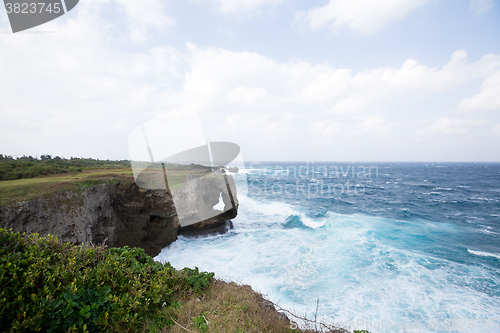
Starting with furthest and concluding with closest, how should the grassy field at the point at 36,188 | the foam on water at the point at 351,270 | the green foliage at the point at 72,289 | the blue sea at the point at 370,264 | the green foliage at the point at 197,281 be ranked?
the grassy field at the point at 36,188
the foam on water at the point at 351,270
the blue sea at the point at 370,264
the green foliage at the point at 197,281
the green foliage at the point at 72,289

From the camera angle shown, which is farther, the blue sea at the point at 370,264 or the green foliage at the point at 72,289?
the blue sea at the point at 370,264

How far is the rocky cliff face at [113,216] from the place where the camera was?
902 cm

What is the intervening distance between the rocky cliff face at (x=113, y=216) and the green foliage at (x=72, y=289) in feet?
12.4

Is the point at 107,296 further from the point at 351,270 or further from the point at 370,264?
the point at 370,264

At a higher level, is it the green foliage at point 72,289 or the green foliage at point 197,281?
the green foliage at point 72,289

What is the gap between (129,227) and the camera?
1271cm

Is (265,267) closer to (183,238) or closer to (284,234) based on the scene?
(284,234)

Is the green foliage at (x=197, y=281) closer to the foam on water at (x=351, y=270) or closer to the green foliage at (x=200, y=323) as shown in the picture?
the green foliage at (x=200, y=323)

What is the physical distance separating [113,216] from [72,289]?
10106mm

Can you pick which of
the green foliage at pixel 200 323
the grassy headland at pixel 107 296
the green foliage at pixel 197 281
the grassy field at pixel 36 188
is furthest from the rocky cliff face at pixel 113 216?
the green foliage at pixel 200 323

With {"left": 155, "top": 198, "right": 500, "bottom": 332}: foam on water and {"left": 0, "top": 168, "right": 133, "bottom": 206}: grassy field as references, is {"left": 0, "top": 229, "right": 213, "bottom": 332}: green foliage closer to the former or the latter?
{"left": 155, "top": 198, "right": 500, "bottom": 332}: foam on water

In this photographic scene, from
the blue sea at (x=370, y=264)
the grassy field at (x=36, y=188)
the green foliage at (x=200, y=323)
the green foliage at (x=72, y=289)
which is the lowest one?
the blue sea at (x=370, y=264)

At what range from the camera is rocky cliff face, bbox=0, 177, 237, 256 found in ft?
29.6

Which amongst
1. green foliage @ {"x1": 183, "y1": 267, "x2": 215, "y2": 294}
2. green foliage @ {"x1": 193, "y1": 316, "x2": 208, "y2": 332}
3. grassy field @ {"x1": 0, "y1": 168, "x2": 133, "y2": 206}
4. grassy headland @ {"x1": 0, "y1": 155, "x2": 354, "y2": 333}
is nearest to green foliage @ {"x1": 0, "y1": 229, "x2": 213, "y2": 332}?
grassy headland @ {"x1": 0, "y1": 155, "x2": 354, "y2": 333}
